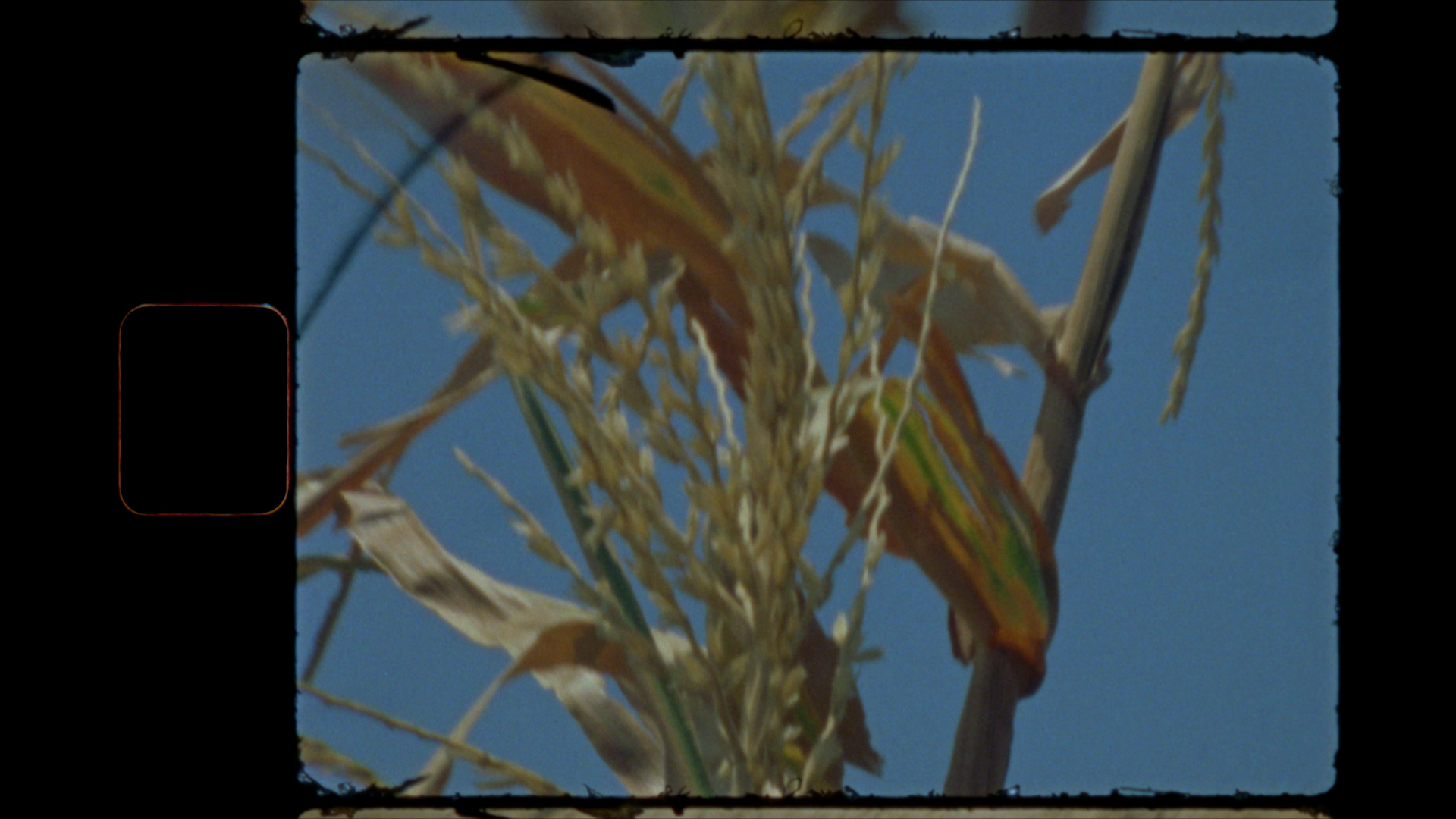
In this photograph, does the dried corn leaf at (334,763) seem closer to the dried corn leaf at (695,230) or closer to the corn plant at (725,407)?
the corn plant at (725,407)

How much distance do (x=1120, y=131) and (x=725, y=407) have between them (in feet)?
0.73

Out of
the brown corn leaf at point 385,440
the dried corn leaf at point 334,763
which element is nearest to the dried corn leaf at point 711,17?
the brown corn leaf at point 385,440

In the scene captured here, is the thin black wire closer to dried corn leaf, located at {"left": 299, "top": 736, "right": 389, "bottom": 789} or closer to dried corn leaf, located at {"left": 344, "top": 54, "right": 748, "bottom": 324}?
dried corn leaf, located at {"left": 344, "top": 54, "right": 748, "bottom": 324}

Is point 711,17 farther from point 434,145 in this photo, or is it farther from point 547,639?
point 547,639

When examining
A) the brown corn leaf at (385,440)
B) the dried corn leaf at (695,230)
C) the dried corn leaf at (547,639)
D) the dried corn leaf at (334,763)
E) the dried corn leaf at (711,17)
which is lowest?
the dried corn leaf at (334,763)

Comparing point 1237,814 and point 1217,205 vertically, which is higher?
point 1217,205

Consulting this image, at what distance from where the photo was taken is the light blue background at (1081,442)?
0.54m

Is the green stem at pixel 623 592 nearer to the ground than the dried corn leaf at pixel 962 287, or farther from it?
nearer to the ground

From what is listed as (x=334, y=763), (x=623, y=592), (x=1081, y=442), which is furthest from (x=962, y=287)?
(x=334, y=763)

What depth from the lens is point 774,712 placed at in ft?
1.66

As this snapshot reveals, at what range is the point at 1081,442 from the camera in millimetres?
548

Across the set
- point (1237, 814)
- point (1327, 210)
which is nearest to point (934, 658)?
point (1237, 814)
